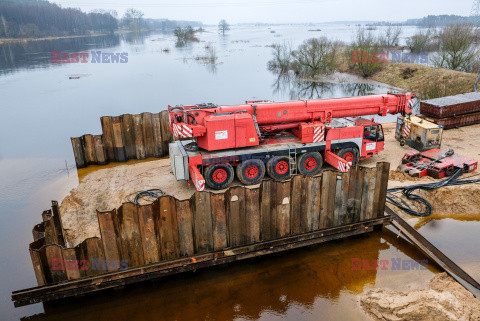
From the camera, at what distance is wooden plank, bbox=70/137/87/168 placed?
15.1m

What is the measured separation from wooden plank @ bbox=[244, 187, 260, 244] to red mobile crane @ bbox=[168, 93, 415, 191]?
11.2 ft

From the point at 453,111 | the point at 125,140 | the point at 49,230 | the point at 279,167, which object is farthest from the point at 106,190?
the point at 453,111

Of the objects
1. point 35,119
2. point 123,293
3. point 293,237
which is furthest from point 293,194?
point 35,119

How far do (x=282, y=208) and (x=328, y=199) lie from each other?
133 cm

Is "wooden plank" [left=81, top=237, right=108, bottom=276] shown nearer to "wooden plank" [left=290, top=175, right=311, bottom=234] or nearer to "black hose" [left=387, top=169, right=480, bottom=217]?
"wooden plank" [left=290, top=175, right=311, bottom=234]

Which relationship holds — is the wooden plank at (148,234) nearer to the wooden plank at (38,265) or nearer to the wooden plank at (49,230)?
the wooden plank at (38,265)

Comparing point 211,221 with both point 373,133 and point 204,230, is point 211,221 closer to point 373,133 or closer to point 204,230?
point 204,230

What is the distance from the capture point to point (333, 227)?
9.28m

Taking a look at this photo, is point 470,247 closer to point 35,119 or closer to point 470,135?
point 470,135

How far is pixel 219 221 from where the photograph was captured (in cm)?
819

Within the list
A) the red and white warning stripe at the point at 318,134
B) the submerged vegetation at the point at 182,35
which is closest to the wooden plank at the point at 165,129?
the red and white warning stripe at the point at 318,134

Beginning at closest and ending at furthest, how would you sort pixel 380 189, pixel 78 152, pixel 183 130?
1. pixel 380 189
2. pixel 183 130
3. pixel 78 152

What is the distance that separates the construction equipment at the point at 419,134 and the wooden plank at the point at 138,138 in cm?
1236

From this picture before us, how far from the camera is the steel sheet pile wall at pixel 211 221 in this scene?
742 cm
